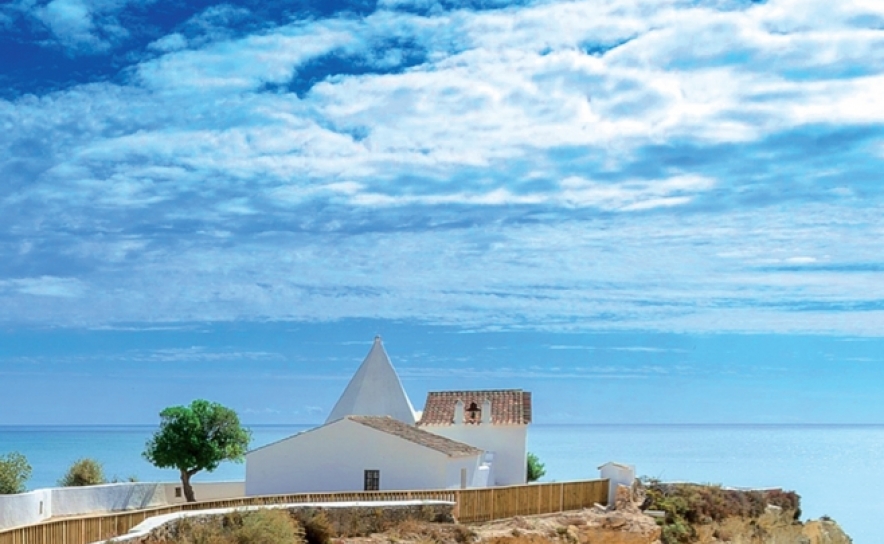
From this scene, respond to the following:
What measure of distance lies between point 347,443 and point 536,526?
8.36 meters

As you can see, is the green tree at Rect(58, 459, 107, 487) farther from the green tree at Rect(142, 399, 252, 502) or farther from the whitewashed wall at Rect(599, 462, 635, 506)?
the whitewashed wall at Rect(599, 462, 635, 506)

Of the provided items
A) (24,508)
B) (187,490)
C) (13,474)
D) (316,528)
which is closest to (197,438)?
(187,490)

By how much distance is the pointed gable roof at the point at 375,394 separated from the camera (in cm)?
4816

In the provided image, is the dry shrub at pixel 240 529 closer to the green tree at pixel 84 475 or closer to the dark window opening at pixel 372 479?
the dark window opening at pixel 372 479

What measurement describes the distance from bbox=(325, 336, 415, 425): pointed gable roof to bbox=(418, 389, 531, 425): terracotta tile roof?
111cm

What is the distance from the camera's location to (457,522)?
32.1 m

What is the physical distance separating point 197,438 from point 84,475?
4.60 m

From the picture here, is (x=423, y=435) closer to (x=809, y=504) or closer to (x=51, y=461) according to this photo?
(x=809, y=504)

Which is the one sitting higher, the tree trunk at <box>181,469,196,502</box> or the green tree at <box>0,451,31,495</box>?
the green tree at <box>0,451,31,495</box>

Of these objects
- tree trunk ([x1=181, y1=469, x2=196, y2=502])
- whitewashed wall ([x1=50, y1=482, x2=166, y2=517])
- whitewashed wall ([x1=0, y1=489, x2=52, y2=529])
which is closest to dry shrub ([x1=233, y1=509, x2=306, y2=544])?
whitewashed wall ([x1=0, y1=489, x2=52, y2=529])

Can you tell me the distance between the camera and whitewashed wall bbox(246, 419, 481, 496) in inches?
1516

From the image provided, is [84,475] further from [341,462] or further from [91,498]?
[341,462]

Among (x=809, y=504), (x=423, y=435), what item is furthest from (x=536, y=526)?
(x=809, y=504)

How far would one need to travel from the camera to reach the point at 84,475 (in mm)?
41969
